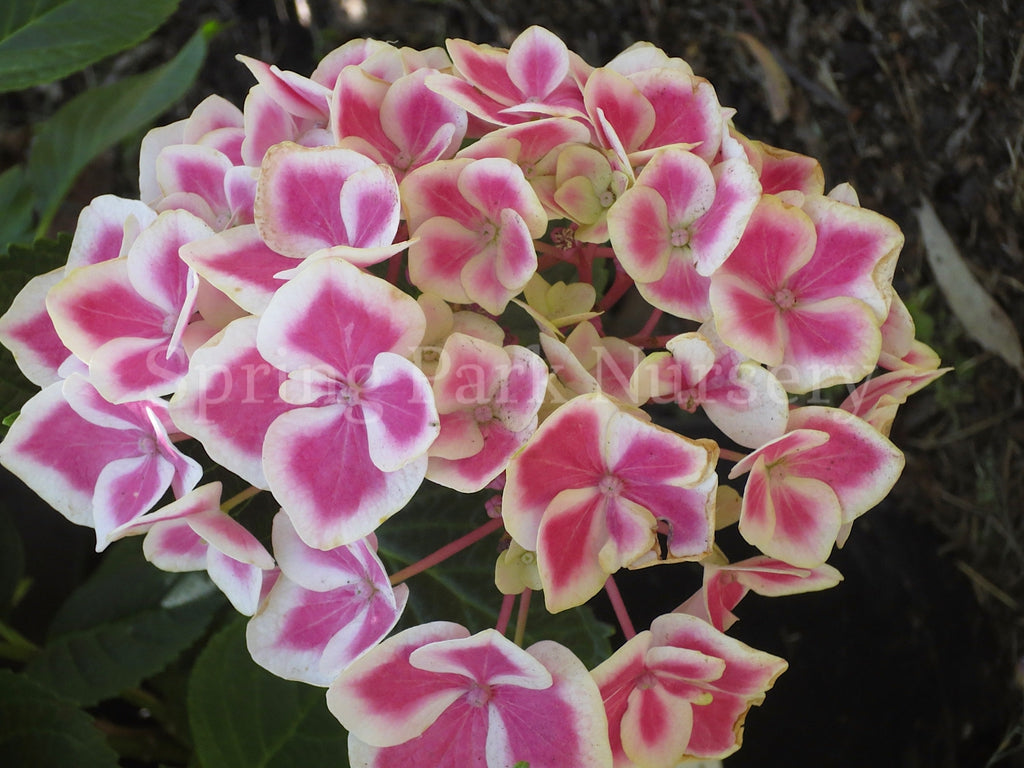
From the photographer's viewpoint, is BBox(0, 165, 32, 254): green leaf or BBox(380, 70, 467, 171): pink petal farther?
BBox(0, 165, 32, 254): green leaf

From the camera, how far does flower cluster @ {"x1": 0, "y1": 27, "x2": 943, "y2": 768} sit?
473 millimetres

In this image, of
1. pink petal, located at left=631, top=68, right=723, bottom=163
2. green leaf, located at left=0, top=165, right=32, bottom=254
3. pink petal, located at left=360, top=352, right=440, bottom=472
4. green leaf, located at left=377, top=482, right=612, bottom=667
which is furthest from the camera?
green leaf, located at left=0, top=165, right=32, bottom=254

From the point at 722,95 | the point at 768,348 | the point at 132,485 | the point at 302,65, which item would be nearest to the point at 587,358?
the point at 768,348

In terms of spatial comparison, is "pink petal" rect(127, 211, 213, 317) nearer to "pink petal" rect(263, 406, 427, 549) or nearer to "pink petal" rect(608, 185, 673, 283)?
"pink petal" rect(263, 406, 427, 549)

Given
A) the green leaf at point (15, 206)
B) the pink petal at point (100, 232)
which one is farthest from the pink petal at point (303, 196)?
the green leaf at point (15, 206)

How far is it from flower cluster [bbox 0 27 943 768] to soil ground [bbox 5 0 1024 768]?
0.43 m

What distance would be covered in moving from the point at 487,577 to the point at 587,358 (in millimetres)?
265

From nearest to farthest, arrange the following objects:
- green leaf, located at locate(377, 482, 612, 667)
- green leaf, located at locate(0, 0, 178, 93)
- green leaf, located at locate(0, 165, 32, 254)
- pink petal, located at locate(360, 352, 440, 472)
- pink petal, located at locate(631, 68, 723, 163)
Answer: pink petal, located at locate(360, 352, 440, 472) < pink petal, located at locate(631, 68, 723, 163) < green leaf, located at locate(377, 482, 612, 667) < green leaf, located at locate(0, 0, 178, 93) < green leaf, located at locate(0, 165, 32, 254)

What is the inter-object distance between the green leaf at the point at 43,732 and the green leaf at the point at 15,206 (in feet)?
1.68

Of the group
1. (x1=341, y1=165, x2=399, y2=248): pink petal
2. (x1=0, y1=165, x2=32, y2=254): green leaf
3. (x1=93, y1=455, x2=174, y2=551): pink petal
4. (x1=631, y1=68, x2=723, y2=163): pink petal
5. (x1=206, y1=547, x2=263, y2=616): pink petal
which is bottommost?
(x1=206, y1=547, x2=263, y2=616): pink petal

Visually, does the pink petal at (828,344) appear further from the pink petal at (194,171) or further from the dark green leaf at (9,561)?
the dark green leaf at (9,561)

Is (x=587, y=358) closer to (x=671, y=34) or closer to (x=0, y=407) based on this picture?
(x=0, y=407)

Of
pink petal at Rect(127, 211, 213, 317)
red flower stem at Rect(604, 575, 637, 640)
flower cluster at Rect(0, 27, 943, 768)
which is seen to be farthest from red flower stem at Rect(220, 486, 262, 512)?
red flower stem at Rect(604, 575, 637, 640)

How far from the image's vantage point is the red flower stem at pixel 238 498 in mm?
542
